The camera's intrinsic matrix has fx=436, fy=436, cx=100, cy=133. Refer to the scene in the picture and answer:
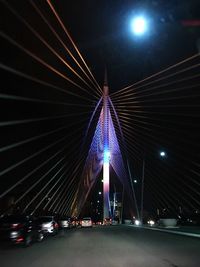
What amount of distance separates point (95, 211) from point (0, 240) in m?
141

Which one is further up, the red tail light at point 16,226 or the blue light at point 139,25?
the blue light at point 139,25

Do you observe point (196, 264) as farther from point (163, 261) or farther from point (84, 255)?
point (84, 255)

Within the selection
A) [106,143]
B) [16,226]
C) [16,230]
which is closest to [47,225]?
[16,226]

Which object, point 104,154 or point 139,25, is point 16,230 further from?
point 104,154

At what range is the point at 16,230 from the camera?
17.9 meters

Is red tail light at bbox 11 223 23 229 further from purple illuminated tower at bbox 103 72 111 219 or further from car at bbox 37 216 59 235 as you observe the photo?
purple illuminated tower at bbox 103 72 111 219

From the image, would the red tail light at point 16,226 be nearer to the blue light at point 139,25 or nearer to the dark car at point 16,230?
the dark car at point 16,230

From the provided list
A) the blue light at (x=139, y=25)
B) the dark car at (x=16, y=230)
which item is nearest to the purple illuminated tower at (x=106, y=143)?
the dark car at (x=16, y=230)

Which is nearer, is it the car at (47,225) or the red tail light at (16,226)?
the red tail light at (16,226)

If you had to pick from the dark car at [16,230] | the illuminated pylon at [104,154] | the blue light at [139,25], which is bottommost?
the dark car at [16,230]

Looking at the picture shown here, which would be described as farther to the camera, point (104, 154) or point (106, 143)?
point (104, 154)

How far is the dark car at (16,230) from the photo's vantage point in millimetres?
17703

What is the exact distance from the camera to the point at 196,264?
37.0 feet

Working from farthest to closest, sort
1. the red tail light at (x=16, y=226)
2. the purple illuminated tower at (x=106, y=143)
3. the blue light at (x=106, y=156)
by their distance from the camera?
the blue light at (x=106, y=156) < the purple illuminated tower at (x=106, y=143) < the red tail light at (x=16, y=226)
